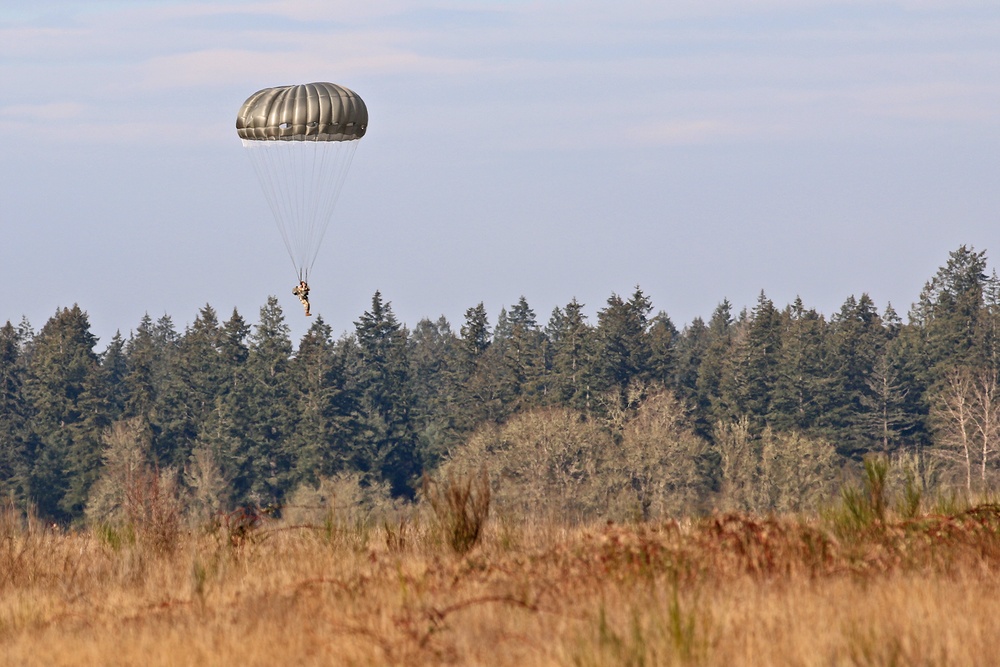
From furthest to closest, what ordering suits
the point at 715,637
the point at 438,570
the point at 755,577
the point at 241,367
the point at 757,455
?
the point at 241,367
the point at 757,455
the point at 438,570
the point at 755,577
the point at 715,637

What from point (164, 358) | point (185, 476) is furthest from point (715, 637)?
point (164, 358)

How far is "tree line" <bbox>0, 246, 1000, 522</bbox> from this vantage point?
3565 inches

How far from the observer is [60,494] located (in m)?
99.0

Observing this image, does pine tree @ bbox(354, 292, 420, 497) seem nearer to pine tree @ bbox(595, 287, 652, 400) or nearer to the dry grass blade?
pine tree @ bbox(595, 287, 652, 400)

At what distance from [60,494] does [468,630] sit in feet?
320

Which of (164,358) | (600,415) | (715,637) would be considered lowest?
(715,637)

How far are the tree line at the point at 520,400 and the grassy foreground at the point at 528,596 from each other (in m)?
75.1

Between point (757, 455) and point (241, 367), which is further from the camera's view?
point (241, 367)

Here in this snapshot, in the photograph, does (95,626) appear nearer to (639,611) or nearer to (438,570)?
(438,570)

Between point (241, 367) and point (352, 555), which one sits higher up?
point (241, 367)

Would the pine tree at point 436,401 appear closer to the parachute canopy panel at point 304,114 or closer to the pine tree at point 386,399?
the pine tree at point 386,399

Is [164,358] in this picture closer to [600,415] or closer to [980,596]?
[600,415]

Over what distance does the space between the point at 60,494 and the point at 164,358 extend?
34379mm

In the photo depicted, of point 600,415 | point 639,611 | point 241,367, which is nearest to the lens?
point 639,611
